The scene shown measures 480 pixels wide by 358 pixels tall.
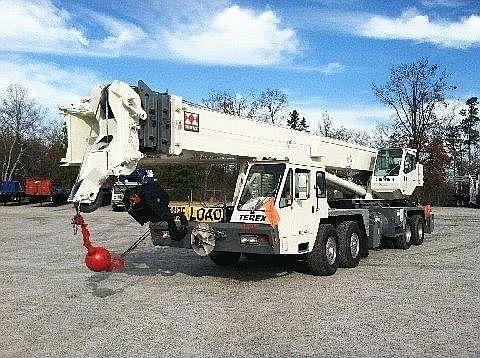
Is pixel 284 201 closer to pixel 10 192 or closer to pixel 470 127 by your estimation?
pixel 10 192

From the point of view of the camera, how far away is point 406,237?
16297 millimetres

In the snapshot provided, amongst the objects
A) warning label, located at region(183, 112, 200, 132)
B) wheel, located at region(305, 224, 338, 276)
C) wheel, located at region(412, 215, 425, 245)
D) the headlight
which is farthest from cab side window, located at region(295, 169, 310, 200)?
wheel, located at region(412, 215, 425, 245)

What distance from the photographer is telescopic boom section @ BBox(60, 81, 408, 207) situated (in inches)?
328

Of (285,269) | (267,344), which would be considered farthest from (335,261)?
(267,344)

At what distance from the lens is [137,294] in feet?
31.0

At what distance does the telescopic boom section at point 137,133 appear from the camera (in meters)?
8.32

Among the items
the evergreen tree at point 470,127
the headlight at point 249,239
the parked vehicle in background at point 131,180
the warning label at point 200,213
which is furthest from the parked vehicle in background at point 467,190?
the parked vehicle in background at point 131,180

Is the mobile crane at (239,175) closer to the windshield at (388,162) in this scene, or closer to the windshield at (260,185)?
the windshield at (260,185)

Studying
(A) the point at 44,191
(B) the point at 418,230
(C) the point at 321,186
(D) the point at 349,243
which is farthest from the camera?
(A) the point at 44,191

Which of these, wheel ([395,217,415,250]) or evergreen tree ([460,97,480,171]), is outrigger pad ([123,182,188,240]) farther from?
evergreen tree ([460,97,480,171])

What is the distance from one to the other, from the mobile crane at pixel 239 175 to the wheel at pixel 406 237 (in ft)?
9.19

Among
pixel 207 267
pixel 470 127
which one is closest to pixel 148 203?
pixel 207 267

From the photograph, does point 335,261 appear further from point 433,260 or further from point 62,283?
point 62,283

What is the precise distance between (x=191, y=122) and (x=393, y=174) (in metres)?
8.91
